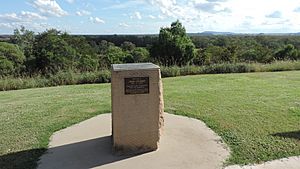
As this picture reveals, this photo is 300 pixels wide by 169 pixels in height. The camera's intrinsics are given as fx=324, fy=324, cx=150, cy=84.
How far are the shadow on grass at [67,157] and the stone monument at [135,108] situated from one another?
25cm

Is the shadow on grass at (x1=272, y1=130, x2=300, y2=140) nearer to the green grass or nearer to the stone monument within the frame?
the green grass

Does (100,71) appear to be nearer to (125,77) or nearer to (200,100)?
(200,100)

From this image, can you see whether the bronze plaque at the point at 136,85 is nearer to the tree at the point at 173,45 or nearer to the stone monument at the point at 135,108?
the stone monument at the point at 135,108

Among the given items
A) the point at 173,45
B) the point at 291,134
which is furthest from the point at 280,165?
the point at 173,45

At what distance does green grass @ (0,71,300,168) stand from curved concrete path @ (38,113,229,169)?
0.21m

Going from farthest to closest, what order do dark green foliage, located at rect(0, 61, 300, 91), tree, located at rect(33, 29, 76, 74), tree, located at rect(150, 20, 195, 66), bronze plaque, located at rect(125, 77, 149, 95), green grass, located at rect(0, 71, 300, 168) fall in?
tree, located at rect(33, 29, 76, 74)
tree, located at rect(150, 20, 195, 66)
dark green foliage, located at rect(0, 61, 300, 91)
green grass, located at rect(0, 71, 300, 168)
bronze plaque, located at rect(125, 77, 149, 95)

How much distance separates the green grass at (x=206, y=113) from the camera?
4.63m

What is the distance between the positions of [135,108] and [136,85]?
1.08 ft

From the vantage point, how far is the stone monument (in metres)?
4.52

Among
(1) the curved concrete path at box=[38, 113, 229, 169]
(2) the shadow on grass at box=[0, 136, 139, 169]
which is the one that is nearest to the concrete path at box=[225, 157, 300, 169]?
(1) the curved concrete path at box=[38, 113, 229, 169]

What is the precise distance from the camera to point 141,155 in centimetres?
448

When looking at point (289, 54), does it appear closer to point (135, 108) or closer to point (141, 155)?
point (135, 108)

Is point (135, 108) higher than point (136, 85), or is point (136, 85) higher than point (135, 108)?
point (136, 85)

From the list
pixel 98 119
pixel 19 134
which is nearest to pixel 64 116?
pixel 98 119
